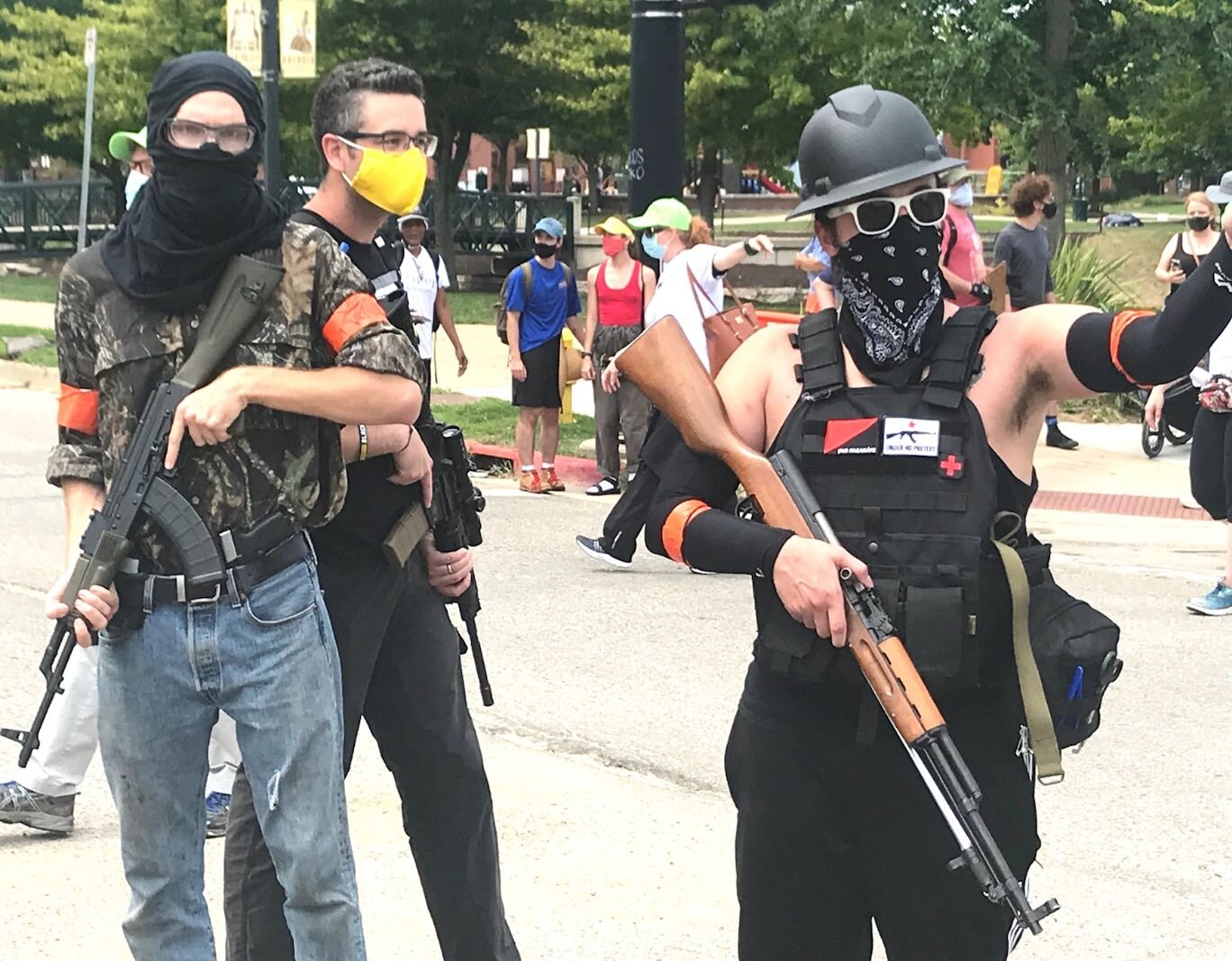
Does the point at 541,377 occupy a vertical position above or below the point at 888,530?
below

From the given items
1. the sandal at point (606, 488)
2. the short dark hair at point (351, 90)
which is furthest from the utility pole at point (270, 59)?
the short dark hair at point (351, 90)

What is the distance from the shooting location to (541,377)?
1066 cm

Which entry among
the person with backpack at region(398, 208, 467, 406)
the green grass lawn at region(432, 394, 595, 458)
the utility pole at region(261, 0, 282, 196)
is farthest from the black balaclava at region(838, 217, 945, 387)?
the utility pole at region(261, 0, 282, 196)

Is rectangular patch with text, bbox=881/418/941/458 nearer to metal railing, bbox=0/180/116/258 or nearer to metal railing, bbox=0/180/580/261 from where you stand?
metal railing, bbox=0/180/580/261

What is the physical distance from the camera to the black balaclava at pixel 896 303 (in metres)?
2.68

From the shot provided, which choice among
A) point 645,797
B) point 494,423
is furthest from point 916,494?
point 494,423

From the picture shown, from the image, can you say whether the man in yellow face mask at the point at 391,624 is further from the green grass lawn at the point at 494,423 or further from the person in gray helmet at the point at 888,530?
the green grass lawn at the point at 494,423

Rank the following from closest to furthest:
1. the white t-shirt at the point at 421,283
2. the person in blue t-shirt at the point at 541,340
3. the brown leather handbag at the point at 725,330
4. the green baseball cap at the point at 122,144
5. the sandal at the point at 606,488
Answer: the green baseball cap at the point at 122,144 → the brown leather handbag at the point at 725,330 → the white t-shirt at the point at 421,283 → the person in blue t-shirt at the point at 541,340 → the sandal at the point at 606,488

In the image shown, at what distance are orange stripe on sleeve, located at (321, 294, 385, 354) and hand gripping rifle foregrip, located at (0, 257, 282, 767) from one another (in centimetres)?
13

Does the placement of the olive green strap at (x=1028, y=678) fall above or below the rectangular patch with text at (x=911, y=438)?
below

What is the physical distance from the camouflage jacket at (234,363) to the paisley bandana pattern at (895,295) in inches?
31.3

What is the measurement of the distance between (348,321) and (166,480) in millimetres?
407

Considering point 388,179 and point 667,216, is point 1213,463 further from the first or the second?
point 388,179

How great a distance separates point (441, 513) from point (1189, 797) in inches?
111
